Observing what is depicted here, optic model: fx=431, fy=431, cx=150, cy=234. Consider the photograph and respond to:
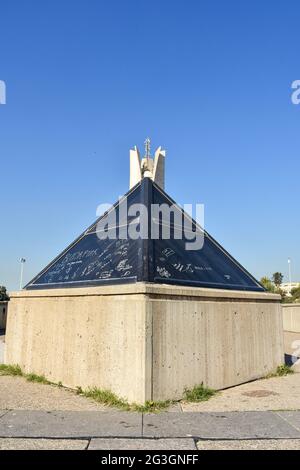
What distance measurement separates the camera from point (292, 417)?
5582 millimetres

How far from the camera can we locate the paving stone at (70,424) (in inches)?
188

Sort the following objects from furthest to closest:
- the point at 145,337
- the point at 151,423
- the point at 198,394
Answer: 1. the point at 198,394
2. the point at 145,337
3. the point at 151,423

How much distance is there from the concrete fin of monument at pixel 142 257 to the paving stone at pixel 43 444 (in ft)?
10.7

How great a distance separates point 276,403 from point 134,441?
9.61 feet

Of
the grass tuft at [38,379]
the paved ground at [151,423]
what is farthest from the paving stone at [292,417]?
the grass tuft at [38,379]

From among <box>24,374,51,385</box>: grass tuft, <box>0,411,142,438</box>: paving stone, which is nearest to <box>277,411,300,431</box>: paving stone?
<box>0,411,142,438</box>: paving stone

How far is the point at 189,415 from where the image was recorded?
580 centimetres

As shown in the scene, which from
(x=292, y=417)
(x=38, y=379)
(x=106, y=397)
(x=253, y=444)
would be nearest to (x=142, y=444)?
(x=253, y=444)

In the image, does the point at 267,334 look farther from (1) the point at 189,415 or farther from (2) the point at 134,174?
(2) the point at 134,174

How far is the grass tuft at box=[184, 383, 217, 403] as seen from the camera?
22.6 ft

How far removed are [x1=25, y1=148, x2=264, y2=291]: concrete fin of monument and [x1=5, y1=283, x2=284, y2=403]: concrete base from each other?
55 cm

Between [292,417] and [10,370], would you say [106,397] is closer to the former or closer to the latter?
[292,417]

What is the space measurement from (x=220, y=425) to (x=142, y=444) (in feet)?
3.97

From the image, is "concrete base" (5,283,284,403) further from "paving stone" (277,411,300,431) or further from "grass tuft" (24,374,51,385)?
"paving stone" (277,411,300,431)
